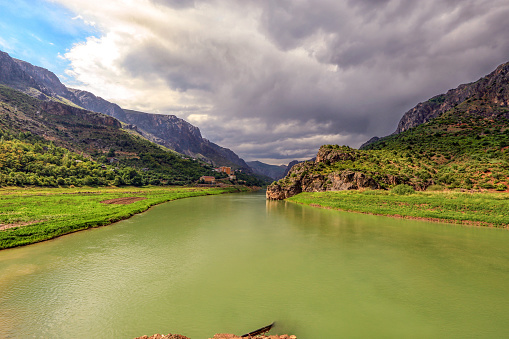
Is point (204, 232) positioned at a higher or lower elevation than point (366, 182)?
lower

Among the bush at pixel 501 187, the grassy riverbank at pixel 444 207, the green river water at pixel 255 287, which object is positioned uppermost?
the bush at pixel 501 187

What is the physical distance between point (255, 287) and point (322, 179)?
72.6 metres

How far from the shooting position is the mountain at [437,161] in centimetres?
5934

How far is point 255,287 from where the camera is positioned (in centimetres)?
1265

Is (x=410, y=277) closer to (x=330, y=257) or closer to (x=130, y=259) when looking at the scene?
(x=330, y=257)

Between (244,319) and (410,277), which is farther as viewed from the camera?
(410,277)

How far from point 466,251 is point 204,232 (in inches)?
1076

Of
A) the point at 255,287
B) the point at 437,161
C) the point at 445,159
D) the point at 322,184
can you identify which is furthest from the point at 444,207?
the point at 445,159

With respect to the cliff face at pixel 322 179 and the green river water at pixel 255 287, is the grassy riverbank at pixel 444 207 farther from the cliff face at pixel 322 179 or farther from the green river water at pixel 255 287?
the cliff face at pixel 322 179

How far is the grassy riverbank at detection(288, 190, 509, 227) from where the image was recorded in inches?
1234

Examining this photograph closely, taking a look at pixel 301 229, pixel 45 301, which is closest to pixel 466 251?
pixel 301 229

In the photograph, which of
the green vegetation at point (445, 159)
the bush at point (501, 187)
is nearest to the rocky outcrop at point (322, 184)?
the green vegetation at point (445, 159)

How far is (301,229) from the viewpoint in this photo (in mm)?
29969

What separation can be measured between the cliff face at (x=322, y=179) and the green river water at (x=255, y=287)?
4616cm
